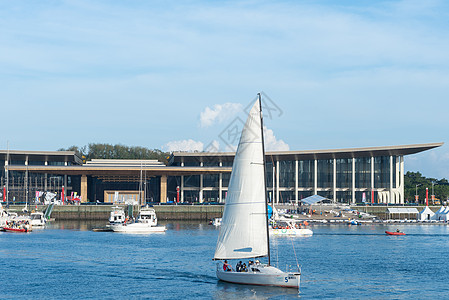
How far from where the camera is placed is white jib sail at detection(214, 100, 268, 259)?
174 ft

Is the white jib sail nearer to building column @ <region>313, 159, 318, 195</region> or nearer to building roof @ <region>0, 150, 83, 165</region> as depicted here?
building column @ <region>313, 159, 318, 195</region>

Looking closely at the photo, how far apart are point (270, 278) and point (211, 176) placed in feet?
458

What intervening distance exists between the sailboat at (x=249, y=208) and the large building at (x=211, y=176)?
124 meters

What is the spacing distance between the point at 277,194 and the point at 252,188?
132442 millimetres

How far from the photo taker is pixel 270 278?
51719mm

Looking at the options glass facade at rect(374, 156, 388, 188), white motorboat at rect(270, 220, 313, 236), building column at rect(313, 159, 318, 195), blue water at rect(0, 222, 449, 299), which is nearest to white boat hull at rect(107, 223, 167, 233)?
blue water at rect(0, 222, 449, 299)

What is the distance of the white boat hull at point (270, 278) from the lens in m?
51.4

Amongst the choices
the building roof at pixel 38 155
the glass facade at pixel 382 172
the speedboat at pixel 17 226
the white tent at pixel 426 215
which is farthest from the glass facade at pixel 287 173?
the speedboat at pixel 17 226

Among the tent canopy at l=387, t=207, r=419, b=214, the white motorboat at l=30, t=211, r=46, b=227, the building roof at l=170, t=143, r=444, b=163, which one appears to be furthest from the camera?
the building roof at l=170, t=143, r=444, b=163

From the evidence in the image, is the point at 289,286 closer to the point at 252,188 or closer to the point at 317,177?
the point at 252,188

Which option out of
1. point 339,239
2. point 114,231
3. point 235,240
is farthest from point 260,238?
point 114,231

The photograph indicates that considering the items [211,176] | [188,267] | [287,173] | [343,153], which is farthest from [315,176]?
[188,267]

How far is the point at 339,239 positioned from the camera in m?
104

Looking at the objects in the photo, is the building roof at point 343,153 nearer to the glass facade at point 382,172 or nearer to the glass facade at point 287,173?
the glass facade at point 382,172
